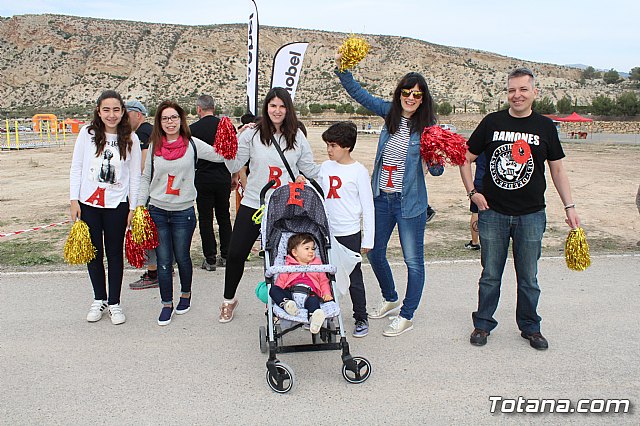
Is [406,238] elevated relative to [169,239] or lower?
elevated

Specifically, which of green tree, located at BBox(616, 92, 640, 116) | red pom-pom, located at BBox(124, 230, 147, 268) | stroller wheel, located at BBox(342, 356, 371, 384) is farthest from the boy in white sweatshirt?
green tree, located at BBox(616, 92, 640, 116)

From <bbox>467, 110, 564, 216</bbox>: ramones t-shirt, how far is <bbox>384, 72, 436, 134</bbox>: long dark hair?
0.43m

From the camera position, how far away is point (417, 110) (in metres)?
4.50

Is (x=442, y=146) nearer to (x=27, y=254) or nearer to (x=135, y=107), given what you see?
(x=135, y=107)

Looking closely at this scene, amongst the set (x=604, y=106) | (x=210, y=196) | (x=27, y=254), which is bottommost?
(x=27, y=254)

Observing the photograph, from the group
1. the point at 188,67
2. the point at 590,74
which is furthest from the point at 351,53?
the point at 590,74

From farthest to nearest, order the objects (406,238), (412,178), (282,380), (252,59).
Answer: (252,59)
(406,238)
(412,178)
(282,380)

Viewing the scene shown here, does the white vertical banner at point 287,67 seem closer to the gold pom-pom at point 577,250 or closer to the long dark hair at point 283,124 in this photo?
the long dark hair at point 283,124

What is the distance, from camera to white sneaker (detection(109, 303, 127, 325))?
191 inches

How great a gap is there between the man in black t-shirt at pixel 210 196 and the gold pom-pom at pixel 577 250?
3962 mm

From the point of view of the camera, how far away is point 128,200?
4957 mm

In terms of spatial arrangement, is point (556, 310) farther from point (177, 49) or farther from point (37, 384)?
point (177, 49)

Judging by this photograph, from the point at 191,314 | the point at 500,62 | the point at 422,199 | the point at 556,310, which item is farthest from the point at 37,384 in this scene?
the point at 500,62

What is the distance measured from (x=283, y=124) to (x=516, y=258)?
2191 millimetres
